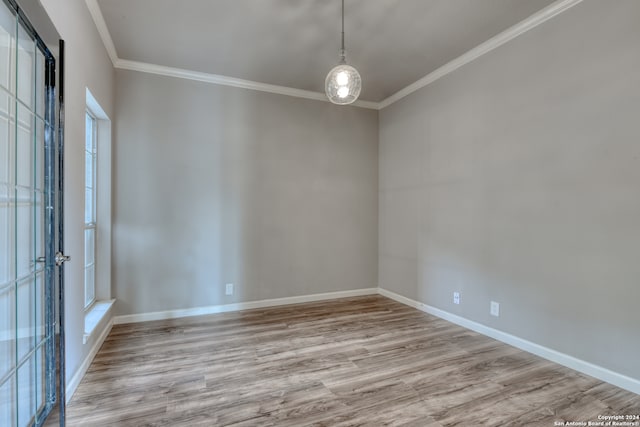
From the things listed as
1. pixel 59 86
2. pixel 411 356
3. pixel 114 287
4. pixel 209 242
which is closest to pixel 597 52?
pixel 411 356

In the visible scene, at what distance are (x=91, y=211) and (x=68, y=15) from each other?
176 centimetres

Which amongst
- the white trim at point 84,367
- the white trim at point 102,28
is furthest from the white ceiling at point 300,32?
the white trim at point 84,367

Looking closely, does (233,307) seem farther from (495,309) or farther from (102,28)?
(102,28)

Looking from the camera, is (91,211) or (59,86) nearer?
(59,86)

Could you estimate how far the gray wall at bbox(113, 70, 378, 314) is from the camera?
131 inches

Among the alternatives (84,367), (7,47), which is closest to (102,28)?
(7,47)

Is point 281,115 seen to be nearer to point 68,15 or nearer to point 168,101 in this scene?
point 168,101

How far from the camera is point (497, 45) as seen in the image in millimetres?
2873

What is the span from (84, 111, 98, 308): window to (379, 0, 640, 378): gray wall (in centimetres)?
356

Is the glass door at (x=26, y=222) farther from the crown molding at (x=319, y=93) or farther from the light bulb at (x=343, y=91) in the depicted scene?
the light bulb at (x=343, y=91)

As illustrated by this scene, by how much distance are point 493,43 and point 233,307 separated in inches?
155

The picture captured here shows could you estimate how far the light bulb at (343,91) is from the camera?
89.2 inches

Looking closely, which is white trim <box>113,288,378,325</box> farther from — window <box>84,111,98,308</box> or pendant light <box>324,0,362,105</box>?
pendant light <box>324,0,362,105</box>

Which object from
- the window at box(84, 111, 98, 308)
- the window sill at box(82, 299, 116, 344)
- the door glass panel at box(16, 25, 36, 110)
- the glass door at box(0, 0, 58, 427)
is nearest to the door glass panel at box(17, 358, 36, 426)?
the glass door at box(0, 0, 58, 427)
